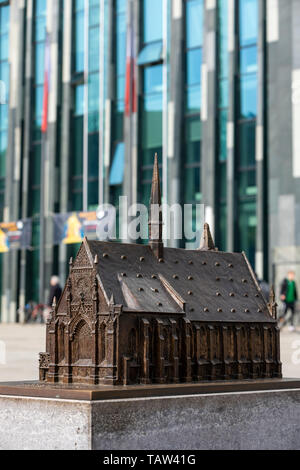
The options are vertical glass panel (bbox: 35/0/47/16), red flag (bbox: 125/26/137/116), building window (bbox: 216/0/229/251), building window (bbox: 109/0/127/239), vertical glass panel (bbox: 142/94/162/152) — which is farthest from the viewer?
vertical glass panel (bbox: 35/0/47/16)

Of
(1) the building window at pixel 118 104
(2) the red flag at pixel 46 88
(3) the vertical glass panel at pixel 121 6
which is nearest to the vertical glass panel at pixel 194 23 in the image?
(1) the building window at pixel 118 104

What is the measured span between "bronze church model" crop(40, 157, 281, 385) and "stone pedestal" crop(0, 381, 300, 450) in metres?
0.33

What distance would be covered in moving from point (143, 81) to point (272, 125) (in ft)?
27.3

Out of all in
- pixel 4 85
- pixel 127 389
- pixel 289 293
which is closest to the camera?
pixel 127 389

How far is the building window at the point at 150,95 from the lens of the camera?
40.3 metres

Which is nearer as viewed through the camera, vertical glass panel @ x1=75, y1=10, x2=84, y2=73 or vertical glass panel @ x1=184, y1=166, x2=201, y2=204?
vertical glass panel @ x1=184, y1=166, x2=201, y2=204

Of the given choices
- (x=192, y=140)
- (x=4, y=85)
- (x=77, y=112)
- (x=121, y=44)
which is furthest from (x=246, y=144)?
(x=4, y=85)

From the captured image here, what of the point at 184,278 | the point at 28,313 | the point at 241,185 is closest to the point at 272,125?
the point at 241,185

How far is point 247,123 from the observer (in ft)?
120

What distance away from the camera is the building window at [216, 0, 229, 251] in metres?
37.2

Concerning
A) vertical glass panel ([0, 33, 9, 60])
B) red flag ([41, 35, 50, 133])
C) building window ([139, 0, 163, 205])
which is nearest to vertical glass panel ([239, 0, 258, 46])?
building window ([139, 0, 163, 205])

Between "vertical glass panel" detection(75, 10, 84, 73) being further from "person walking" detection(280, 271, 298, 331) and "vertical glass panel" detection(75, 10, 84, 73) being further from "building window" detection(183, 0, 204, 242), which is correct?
"person walking" detection(280, 271, 298, 331)

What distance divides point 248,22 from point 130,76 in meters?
6.47

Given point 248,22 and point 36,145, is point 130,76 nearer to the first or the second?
point 248,22
